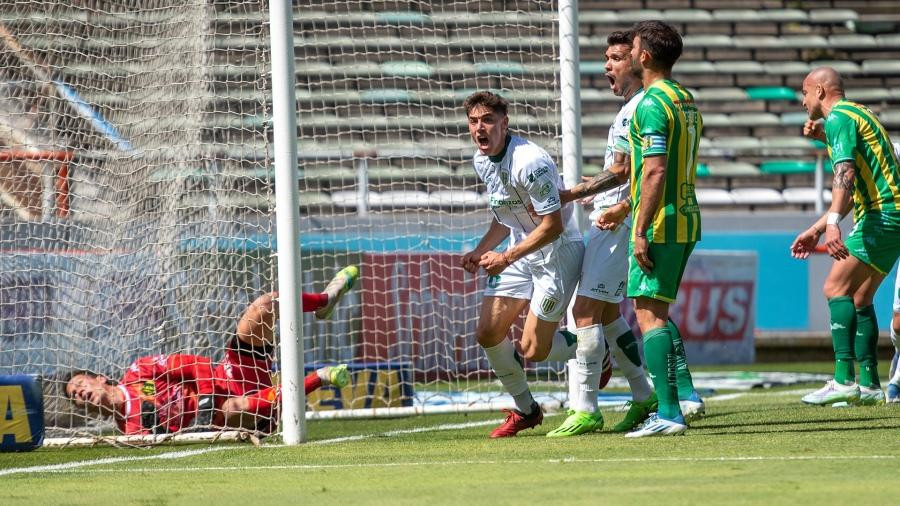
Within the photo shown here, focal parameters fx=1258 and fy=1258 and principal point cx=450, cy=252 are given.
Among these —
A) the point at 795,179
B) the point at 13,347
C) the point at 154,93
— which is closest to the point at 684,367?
the point at 154,93

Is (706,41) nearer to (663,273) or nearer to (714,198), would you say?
(714,198)

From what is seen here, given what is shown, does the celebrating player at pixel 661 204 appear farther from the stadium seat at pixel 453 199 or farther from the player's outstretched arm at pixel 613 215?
the stadium seat at pixel 453 199

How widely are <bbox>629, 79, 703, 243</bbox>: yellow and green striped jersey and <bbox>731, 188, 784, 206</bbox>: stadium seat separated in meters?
11.4

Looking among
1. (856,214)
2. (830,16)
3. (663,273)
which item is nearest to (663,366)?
(663,273)

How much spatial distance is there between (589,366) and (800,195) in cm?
1115

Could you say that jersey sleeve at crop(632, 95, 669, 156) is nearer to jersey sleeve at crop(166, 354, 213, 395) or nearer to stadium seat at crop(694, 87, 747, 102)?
jersey sleeve at crop(166, 354, 213, 395)

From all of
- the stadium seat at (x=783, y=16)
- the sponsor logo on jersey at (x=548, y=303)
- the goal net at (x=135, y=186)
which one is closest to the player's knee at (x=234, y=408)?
the goal net at (x=135, y=186)

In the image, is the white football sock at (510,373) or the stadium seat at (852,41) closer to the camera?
the white football sock at (510,373)

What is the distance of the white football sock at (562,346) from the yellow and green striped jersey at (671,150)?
150cm

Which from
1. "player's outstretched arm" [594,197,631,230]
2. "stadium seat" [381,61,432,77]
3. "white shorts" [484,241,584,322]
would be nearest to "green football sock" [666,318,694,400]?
"white shorts" [484,241,584,322]

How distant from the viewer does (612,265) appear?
638 centimetres

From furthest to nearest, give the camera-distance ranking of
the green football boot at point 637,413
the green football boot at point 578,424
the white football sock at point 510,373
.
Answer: the white football sock at point 510,373 < the green football boot at point 637,413 < the green football boot at point 578,424

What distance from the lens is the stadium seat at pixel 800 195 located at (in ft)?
53.7

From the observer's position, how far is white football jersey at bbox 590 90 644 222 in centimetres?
641
